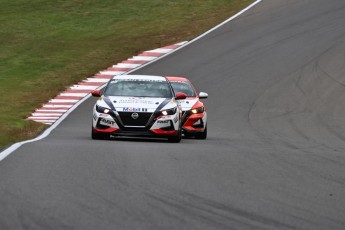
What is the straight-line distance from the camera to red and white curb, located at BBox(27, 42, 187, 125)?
27.5 metres

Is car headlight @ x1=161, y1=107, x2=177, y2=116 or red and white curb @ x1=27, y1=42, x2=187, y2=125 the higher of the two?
car headlight @ x1=161, y1=107, x2=177, y2=116

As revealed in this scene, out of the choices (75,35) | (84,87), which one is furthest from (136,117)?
(75,35)

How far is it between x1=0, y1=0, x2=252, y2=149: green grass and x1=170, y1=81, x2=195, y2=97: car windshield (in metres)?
5.20

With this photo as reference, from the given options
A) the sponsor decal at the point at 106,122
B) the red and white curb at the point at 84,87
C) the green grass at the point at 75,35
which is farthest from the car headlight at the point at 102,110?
the green grass at the point at 75,35

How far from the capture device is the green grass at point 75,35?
3388 cm

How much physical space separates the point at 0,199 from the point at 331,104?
20780 mm

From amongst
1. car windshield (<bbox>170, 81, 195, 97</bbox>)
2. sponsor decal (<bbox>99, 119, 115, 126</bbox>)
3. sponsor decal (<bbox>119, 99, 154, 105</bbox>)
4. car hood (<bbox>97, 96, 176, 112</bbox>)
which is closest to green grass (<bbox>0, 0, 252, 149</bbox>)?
car windshield (<bbox>170, 81, 195, 97</bbox>)

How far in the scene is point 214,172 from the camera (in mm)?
12219

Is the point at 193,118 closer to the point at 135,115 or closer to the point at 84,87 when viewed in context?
the point at 135,115

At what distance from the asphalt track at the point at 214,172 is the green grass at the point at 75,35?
461 centimetres

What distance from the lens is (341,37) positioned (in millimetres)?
37375

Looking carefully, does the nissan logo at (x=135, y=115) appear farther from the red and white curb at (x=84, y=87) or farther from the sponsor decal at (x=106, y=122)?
the red and white curb at (x=84, y=87)

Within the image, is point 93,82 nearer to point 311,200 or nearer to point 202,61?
point 202,61

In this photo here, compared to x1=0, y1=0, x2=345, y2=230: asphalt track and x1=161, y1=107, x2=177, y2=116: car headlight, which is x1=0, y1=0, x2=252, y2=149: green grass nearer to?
x1=0, y1=0, x2=345, y2=230: asphalt track
